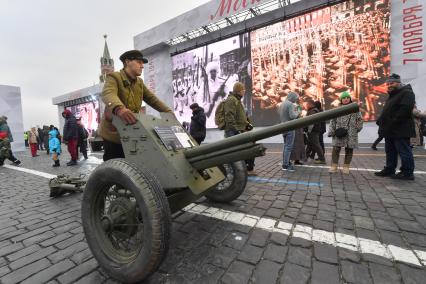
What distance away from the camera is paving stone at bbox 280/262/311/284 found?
166 centimetres

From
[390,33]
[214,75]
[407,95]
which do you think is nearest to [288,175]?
[407,95]

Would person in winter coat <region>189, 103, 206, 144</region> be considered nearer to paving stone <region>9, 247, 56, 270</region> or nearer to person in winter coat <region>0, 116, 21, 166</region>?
paving stone <region>9, 247, 56, 270</region>

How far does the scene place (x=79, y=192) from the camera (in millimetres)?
4316

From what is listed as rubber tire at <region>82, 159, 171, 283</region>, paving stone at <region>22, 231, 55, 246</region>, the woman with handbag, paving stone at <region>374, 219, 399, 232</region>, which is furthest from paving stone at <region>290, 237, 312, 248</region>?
the woman with handbag

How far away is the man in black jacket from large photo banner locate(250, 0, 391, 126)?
25.7 ft

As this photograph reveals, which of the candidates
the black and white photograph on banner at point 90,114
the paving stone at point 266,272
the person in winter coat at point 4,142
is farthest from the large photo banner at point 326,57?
the black and white photograph on banner at point 90,114

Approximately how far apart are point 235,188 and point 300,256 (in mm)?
1313

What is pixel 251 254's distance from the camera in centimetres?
202

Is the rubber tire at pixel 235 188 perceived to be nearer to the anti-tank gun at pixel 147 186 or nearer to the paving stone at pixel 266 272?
the anti-tank gun at pixel 147 186

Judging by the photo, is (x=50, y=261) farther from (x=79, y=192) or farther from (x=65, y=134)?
(x=65, y=134)

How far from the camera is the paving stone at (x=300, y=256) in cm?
187

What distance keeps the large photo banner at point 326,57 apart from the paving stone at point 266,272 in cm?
1171

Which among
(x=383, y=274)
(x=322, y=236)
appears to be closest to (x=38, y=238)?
(x=322, y=236)

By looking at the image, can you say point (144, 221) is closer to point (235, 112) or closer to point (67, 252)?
point (67, 252)
